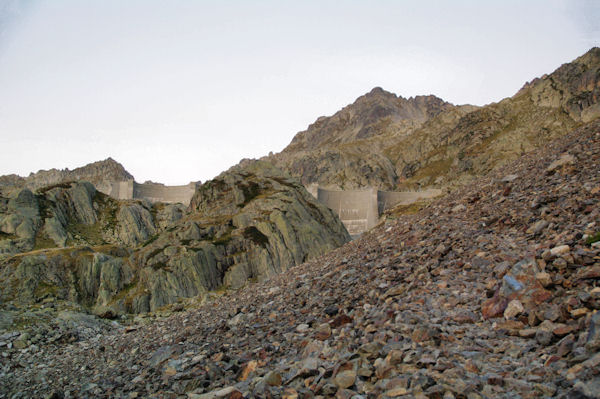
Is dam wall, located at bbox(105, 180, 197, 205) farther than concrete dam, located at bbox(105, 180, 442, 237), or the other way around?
dam wall, located at bbox(105, 180, 197, 205)

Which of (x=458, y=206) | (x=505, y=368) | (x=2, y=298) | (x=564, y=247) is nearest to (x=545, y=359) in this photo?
(x=505, y=368)

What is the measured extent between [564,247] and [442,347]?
3562 millimetres

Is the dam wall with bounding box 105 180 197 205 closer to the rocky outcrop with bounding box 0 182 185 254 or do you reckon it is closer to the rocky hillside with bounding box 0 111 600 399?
the rocky outcrop with bounding box 0 182 185 254

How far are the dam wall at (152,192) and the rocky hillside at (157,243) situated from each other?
45.3m

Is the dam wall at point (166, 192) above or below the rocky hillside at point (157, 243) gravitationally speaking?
above

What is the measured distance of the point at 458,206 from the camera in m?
15.9

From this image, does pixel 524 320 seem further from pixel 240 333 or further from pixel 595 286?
pixel 240 333

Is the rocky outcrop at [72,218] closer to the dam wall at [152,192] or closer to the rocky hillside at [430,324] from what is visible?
the dam wall at [152,192]

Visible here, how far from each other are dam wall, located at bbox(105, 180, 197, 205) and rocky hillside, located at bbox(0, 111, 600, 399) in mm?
137335

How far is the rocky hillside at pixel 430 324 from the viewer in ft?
18.8

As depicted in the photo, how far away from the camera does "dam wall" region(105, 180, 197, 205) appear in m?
146

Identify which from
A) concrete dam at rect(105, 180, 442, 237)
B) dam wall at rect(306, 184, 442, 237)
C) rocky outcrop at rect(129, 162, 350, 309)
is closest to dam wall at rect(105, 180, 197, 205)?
concrete dam at rect(105, 180, 442, 237)

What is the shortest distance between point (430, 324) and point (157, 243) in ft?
176

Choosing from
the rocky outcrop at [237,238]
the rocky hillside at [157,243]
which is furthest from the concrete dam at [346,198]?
the rocky outcrop at [237,238]
